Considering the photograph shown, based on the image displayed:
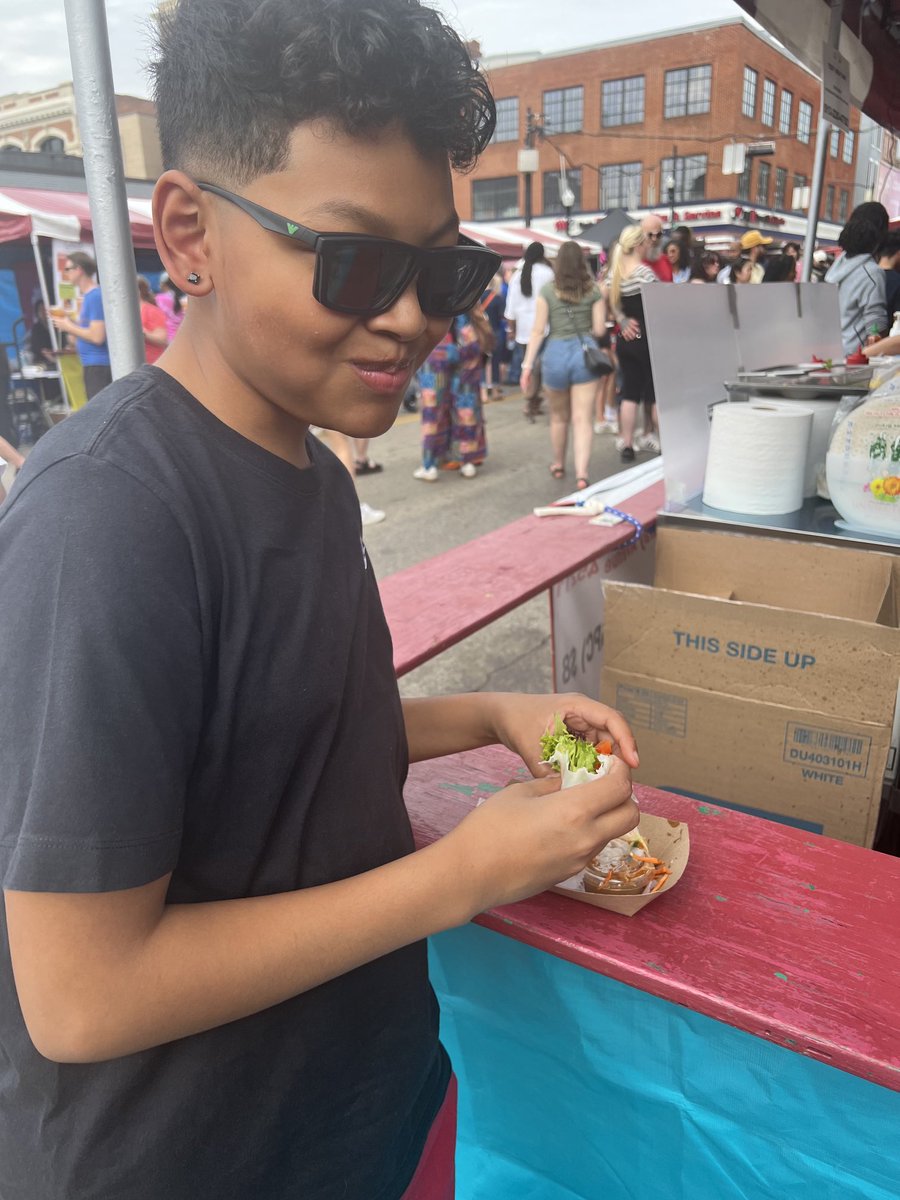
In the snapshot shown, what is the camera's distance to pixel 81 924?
617mm

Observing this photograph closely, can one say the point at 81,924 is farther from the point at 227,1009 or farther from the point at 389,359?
the point at 389,359

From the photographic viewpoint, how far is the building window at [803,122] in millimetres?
36719

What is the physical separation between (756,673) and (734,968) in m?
1.02

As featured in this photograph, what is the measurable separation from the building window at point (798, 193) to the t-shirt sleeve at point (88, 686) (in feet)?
141

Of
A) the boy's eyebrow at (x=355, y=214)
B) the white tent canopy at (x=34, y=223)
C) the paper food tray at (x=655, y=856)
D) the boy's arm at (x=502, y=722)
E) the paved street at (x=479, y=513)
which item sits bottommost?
the paved street at (x=479, y=513)

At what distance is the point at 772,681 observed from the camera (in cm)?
192

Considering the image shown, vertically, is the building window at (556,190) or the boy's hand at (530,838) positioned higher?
the building window at (556,190)

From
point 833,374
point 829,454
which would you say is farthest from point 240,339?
point 833,374

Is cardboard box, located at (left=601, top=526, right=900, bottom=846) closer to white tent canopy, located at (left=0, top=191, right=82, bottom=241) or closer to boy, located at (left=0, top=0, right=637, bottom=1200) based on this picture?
boy, located at (left=0, top=0, right=637, bottom=1200)

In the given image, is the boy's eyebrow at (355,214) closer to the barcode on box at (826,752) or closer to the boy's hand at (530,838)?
the boy's hand at (530,838)

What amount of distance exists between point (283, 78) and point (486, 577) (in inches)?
66.3

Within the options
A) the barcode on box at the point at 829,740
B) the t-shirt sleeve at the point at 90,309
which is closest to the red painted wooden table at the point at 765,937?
the barcode on box at the point at 829,740

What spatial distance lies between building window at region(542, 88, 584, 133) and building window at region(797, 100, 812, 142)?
969cm

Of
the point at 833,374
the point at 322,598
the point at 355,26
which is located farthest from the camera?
the point at 833,374
